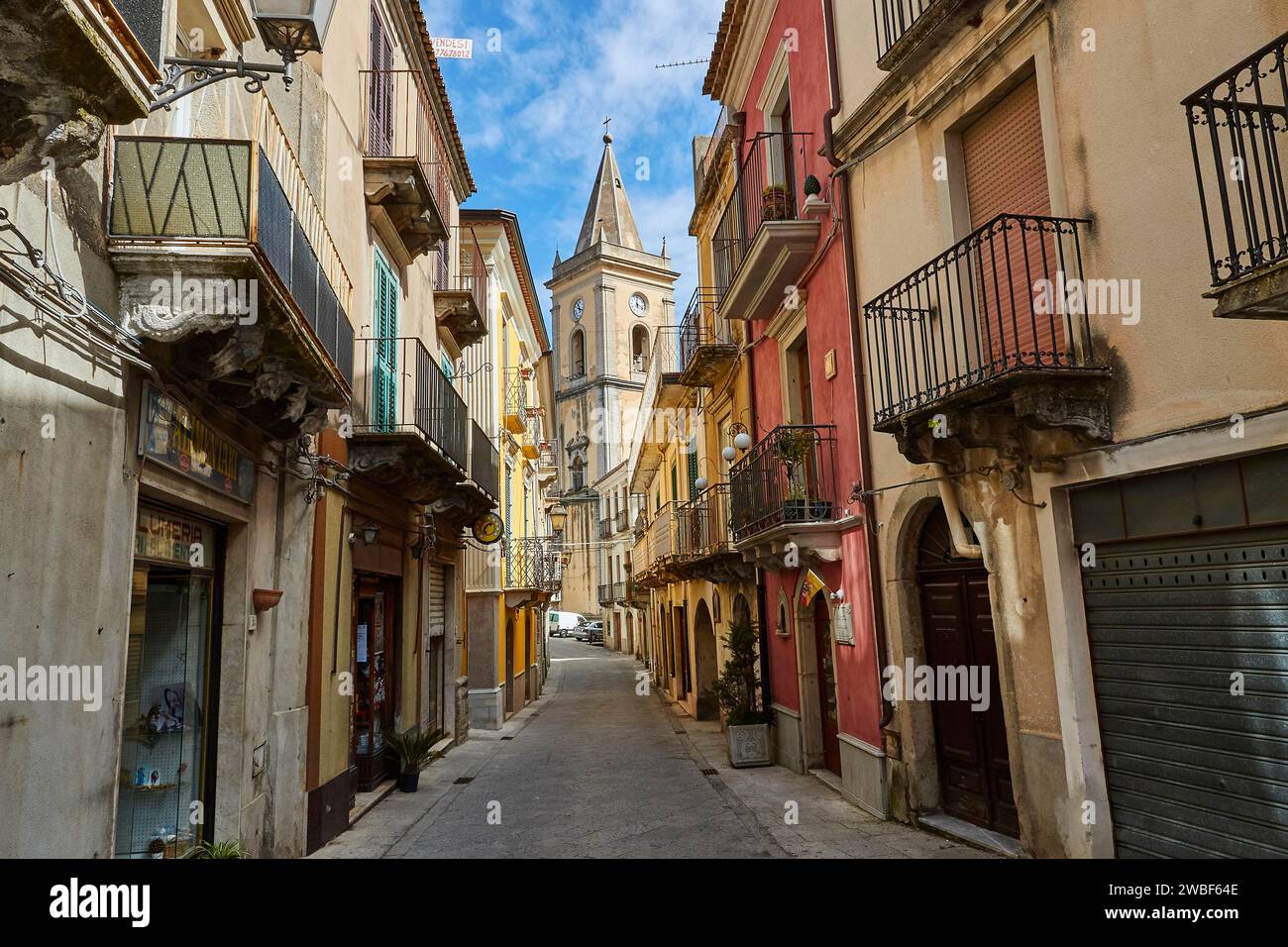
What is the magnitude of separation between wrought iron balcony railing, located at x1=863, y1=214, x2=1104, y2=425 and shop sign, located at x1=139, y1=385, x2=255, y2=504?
213 inches

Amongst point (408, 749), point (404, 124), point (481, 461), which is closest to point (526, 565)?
point (481, 461)

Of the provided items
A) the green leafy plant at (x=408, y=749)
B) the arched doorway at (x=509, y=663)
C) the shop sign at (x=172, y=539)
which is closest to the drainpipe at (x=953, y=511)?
the shop sign at (x=172, y=539)

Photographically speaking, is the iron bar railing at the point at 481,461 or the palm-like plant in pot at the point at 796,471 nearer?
the palm-like plant in pot at the point at 796,471

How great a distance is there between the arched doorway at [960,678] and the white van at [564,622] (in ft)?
179

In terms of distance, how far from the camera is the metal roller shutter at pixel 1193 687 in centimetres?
472

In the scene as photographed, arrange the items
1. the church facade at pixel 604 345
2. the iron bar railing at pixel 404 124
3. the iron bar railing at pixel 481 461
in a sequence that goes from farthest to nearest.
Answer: the church facade at pixel 604 345 → the iron bar railing at pixel 481 461 → the iron bar railing at pixel 404 124

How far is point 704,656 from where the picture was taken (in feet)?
66.7

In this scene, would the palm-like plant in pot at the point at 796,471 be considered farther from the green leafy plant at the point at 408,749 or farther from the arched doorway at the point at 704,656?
the arched doorway at the point at 704,656

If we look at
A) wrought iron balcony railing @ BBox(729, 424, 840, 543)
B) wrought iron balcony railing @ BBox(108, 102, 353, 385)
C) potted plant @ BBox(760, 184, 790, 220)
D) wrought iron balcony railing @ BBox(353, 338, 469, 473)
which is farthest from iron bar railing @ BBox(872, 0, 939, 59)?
wrought iron balcony railing @ BBox(353, 338, 469, 473)

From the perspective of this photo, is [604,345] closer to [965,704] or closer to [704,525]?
[704,525]

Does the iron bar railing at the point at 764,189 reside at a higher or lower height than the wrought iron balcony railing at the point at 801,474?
higher
